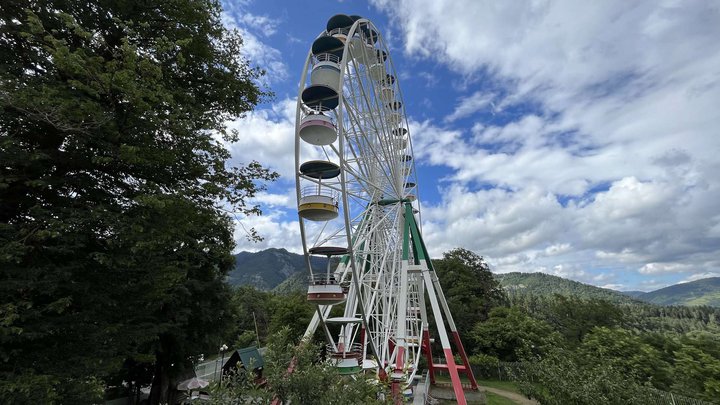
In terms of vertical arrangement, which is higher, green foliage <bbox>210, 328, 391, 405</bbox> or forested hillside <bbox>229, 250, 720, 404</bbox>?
green foliage <bbox>210, 328, 391, 405</bbox>

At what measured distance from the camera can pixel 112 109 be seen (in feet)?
21.6

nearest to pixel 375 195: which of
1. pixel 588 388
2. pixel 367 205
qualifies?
pixel 367 205

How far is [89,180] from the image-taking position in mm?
6879

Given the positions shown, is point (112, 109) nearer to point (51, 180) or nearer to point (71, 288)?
point (51, 180)

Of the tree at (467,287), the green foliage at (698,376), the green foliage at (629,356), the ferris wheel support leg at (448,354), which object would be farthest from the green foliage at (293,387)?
the tree at (467,287)

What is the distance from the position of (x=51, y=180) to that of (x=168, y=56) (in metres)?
4.04

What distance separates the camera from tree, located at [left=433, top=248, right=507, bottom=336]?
1491 inches

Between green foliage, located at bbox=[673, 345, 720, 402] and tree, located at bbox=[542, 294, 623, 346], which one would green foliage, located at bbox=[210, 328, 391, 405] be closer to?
green foliage, located at bbox=[673, 345, 720, 402]

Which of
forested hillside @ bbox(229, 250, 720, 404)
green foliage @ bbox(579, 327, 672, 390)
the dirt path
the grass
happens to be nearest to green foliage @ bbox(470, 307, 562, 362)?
forested hillside @ bbox(229, 250, 720, 404)

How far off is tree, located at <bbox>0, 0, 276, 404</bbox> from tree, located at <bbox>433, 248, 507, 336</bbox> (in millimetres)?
34428

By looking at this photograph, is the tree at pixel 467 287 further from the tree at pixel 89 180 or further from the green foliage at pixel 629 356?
the tree at pixel 89 180

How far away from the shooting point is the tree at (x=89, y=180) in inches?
219

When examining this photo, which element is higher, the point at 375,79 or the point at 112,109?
the point at 375,79

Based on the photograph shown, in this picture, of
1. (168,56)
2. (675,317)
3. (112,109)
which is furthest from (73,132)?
(675,317)
